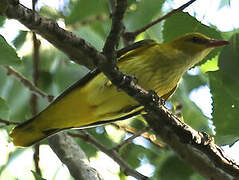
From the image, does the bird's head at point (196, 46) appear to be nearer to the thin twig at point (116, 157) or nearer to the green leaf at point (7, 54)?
the thin twig at point (116, 157)

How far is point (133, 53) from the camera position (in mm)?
3348

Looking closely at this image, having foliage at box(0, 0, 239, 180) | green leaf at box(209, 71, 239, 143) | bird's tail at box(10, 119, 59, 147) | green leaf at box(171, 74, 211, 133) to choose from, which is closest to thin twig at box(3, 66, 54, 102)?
foliage at box(0, 0, 239, 180)

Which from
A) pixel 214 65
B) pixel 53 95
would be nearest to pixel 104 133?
pixel 53 95

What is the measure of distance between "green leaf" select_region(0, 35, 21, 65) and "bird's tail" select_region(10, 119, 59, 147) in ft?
3.42

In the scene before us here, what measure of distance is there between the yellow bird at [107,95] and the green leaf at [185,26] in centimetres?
46

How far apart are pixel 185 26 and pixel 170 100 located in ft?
3.33

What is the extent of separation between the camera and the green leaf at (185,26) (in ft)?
8.73

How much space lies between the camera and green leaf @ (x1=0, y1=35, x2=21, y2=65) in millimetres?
2221

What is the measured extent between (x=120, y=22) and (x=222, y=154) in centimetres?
99

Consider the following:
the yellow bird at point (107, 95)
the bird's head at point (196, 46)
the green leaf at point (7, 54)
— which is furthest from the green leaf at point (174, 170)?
the green leaf at point (7, 54)

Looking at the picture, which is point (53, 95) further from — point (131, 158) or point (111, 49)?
point (111, 49)

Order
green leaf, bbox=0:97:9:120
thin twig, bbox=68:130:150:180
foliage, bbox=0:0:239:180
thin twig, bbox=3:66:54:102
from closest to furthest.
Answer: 1. foliage, bbox=0:0:239:180
2. green leaf, bbox=0:97:9:120
3. thin twig, bbox=68:130:150:180
4. thin twig, bbox=3:66:54:102

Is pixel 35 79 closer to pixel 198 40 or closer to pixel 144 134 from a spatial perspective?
pixel 144 134

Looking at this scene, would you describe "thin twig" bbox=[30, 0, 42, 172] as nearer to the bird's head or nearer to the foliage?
the foliage
